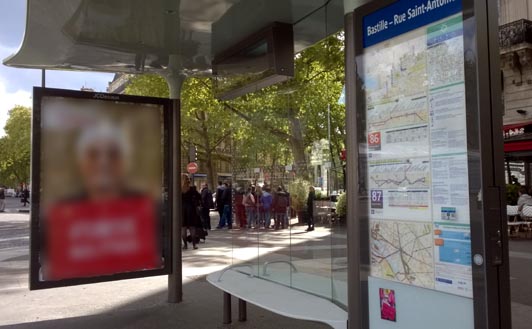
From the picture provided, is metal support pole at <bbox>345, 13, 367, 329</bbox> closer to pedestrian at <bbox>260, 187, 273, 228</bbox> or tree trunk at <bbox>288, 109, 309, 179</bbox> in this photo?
tree trunk at <bbox>288, 109, 309, 179</bbox>

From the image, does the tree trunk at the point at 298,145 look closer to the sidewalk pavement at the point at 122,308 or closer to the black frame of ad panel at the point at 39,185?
the black frame of ad panel at the point at 39,185

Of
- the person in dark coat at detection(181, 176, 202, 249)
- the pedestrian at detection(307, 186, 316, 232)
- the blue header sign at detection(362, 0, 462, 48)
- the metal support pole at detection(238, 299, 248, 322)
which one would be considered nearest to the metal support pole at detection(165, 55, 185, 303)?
the metal support pole at detection(238, 299, 248, 322)

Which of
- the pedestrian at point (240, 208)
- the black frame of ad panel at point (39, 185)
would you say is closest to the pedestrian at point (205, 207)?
the pedestrian at point (240, 208)

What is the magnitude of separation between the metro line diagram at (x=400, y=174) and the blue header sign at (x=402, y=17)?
29.3 inches

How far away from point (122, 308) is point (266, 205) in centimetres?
215

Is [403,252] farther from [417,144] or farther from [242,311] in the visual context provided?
[242,311]

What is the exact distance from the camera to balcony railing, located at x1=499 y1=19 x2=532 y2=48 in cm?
1952

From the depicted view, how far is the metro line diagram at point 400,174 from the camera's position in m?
2.83

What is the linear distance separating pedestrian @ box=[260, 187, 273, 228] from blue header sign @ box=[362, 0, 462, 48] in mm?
3208

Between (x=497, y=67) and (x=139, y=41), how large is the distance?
427cm

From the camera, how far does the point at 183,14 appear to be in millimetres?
5027

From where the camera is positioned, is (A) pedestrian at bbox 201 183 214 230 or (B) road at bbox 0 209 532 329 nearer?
(B) road at bbox 0 209 532 329

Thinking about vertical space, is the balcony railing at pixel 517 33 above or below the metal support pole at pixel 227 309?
above

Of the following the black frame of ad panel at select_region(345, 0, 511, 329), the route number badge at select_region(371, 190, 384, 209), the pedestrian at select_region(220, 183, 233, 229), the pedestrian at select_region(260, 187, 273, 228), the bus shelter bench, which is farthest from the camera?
the pedestrian at select_region(220, 183, 233, 229)
